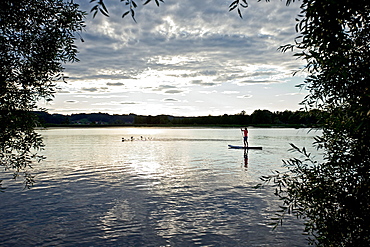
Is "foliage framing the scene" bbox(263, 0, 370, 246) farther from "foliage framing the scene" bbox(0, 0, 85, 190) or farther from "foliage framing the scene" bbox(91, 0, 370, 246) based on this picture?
"foliage framing the scene" bbox(0, 0, 85, 190)

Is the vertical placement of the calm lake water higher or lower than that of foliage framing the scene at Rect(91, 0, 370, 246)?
lower

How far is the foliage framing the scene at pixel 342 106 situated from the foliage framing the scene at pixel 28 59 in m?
7.98

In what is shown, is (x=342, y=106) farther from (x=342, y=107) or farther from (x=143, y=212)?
(x=143, y=212)

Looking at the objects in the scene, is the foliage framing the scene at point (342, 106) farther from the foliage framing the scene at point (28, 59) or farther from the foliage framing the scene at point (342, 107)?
the foliage framing the scene at point (28, 59)

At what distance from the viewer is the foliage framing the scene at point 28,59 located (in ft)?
32.5

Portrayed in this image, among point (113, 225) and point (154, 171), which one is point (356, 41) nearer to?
point (113, 225)

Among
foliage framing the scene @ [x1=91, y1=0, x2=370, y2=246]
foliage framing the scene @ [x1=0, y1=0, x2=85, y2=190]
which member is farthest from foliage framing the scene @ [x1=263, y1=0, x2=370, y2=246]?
foliage framing the scene @ [x1=0, y1=0, x2=85, y2=190]

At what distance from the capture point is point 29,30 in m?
10.6

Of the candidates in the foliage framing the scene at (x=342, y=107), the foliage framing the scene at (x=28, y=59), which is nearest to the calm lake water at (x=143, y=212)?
the foliage framing the scene at (x=342, y=107)

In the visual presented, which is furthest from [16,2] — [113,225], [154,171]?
[154,171]

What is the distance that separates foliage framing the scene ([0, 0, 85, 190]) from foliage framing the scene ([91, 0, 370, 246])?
7.98m

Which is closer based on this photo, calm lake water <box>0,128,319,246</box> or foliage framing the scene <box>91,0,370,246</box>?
foliage framing the scene <box>91,0,370,246</box>

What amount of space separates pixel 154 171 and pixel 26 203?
525 inches

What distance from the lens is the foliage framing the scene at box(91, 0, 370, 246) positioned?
625 cm
